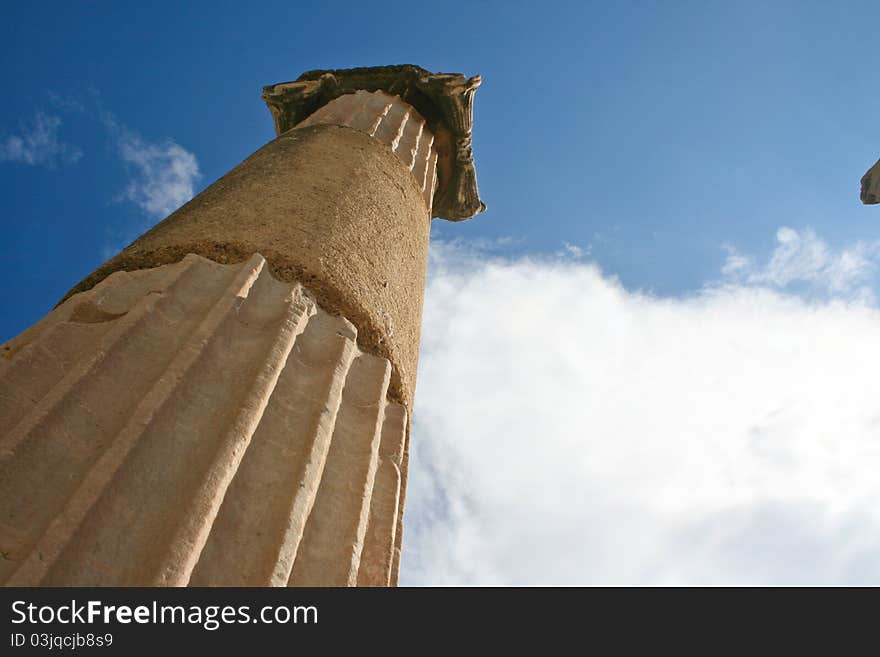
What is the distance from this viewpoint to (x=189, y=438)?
2328 mm

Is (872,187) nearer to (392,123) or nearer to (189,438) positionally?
(392,123)

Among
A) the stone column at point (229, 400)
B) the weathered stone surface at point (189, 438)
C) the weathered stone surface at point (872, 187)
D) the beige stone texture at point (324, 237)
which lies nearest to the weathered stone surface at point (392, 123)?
the beige stone texture at point (324, 237)

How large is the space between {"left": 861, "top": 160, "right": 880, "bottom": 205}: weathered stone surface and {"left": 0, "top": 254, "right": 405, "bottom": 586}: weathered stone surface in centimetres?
944

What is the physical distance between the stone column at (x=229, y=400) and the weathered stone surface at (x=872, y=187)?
8.28m

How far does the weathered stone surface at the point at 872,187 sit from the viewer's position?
9.95m

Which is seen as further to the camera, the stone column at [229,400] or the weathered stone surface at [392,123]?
the weathered stone surface at [392,123]

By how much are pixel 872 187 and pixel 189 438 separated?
34.8ft

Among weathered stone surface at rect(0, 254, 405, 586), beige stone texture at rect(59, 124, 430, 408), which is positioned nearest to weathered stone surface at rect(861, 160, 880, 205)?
beige stone texture at rect(59, 124, 430, 408)

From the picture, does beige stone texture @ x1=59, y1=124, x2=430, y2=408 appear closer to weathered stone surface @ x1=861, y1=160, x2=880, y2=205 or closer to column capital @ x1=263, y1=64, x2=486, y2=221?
column capital @ x1=263, y1=64, x2=486, y2=221

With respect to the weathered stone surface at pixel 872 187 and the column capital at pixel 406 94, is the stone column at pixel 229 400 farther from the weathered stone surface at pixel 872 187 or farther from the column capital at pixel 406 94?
the weathered stone surface at pixel 872 187

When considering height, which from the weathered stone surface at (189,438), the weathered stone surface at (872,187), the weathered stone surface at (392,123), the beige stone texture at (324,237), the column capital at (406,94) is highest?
the weathered stone surface at (872,187)
